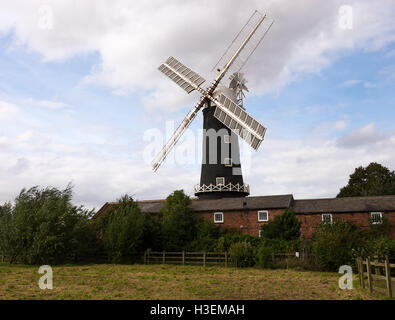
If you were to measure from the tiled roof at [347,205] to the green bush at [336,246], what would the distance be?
1034 centimetres

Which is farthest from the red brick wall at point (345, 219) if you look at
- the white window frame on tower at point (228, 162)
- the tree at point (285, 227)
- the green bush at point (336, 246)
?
the white window frame on tower at point (228, 162)

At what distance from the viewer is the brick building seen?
111 ft

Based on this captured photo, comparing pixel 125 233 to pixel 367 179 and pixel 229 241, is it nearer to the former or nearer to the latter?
pixel 229 241

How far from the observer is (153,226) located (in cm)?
3409

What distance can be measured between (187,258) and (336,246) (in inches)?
511

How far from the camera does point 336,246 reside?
2369 centimetres

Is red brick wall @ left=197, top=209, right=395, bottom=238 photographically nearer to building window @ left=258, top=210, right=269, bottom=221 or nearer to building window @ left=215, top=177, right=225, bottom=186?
building window @ left=258, top=210, right=269, bottom=221

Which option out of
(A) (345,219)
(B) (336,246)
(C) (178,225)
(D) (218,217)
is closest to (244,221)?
(D) (218,217)

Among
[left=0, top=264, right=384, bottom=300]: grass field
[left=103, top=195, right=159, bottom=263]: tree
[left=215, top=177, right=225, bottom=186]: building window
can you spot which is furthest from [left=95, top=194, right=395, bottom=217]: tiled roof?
[left=0, top=264, right=384, bottom=300]: grass field

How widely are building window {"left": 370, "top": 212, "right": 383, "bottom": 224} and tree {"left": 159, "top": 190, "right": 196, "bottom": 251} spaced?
1630cm

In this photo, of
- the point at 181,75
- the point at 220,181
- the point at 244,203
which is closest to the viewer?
the point at 244,203

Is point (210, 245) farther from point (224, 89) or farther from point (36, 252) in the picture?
point (224, 89)

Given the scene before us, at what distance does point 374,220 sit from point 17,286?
29594mm
